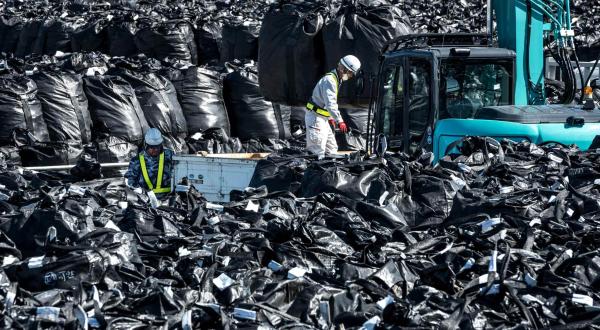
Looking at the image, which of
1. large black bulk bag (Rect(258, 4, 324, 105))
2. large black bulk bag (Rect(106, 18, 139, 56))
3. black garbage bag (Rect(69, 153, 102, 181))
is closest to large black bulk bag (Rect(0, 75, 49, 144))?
black garbage bag (Rect(69, 153, 102, 181))

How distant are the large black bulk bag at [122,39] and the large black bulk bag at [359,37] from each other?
609cm

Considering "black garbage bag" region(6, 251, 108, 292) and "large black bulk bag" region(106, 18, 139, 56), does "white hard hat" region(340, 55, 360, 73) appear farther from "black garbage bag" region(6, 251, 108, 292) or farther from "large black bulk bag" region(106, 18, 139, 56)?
"large black bulk bag" region(106, 18, 139, 56)

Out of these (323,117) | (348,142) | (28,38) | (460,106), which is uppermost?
(28,38)

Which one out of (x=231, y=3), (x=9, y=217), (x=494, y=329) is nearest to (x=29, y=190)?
(x=9, y=217)

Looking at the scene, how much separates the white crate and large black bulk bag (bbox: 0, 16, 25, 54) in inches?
391

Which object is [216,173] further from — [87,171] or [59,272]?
[59,272]

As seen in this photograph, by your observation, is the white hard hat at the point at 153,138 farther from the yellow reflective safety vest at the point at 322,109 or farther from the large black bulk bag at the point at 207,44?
the large black bulk bag at the point at 207,44

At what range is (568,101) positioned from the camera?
8633 millimetres

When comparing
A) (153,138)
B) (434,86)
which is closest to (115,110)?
(153,138)

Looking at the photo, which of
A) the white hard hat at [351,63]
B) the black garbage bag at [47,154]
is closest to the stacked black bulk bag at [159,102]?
the black garbage bag at [47,154]

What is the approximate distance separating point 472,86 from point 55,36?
1030cm

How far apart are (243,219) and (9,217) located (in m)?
1.30

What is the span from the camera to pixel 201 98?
40.8 ft

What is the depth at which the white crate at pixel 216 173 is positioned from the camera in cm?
873
